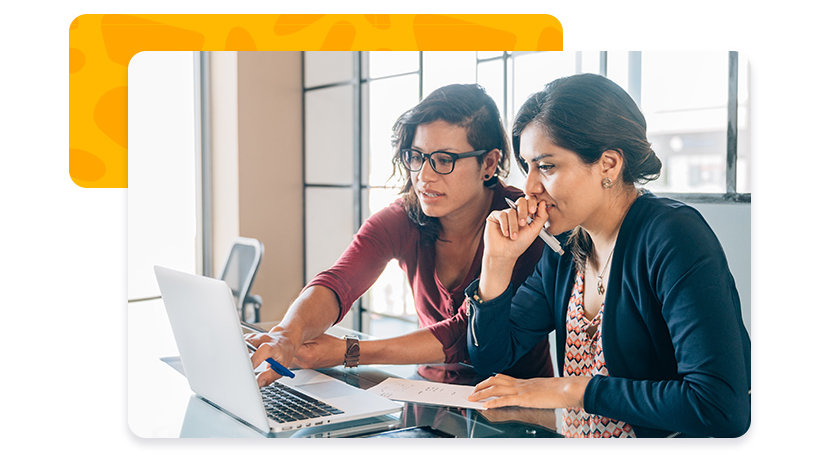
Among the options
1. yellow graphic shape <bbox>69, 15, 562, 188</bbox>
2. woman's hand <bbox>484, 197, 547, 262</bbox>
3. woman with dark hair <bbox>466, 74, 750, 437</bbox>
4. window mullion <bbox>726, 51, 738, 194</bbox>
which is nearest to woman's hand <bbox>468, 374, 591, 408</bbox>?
woman with dark hair <bbox>466, 74, 750, 437</bbox>

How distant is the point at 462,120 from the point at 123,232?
2.47 feet

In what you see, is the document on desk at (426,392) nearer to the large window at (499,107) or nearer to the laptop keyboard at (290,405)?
the laptop keyboard at (290,405)

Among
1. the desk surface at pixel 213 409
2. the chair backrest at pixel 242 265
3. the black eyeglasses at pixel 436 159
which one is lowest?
the desk surface at pixel 213 409

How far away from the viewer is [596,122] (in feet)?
4.56

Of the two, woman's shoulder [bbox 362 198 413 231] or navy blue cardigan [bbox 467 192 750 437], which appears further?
woman's shoulder [bbox 362 198 413 231]

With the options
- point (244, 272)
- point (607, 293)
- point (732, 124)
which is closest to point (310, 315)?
point (244, 272)

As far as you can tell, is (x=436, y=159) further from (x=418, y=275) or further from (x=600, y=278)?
(x=600, y=278)

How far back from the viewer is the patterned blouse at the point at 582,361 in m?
1.37

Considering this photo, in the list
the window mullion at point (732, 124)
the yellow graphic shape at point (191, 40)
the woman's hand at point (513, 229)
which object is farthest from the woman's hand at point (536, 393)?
the yellow graphic shape at point (191, 40)

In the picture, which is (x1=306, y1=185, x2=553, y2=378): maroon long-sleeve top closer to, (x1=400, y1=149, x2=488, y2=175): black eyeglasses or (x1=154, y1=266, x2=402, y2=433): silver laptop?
(x1=400, y1=149, x2=488, y2=175): black eyeglasses

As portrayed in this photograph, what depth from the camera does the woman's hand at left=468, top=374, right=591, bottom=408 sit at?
1352 mm

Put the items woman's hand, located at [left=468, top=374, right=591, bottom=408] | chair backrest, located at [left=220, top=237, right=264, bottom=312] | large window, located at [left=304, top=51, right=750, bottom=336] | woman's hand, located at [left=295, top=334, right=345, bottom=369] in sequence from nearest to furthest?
woman's hand, located at [left=468, top=374, right=591, bottom=408], large window, located at [left=304, top=51, right=750, bottom=336], woman's hand, located at [left=295, top=334, right=345, bottom=369], chair backrest, located at [left=220, top=237, right=264, bottom=312]

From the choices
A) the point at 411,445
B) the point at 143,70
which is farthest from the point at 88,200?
the point at 411,445

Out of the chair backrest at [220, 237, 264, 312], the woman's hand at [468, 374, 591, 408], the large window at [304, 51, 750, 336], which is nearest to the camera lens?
the woman's hand at [468, 374, 591, 408]
